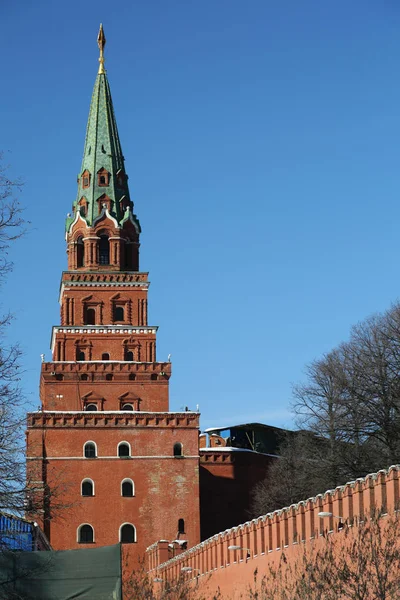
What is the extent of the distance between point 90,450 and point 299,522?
33.8m

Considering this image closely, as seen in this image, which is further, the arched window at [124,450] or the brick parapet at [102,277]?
the brick parapet at [102,277]

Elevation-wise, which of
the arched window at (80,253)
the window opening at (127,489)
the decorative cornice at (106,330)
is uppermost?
the arched window at (80,253)

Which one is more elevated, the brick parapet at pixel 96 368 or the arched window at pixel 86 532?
the brick parapet at pixel 96 368

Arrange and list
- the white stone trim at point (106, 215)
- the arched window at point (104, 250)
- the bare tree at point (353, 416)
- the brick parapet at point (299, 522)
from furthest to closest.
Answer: the arched window at point (104, 250), the white stone trim at point (106, 215), the bare tree at point (353, 416), the brick parapet at point (299, 522)

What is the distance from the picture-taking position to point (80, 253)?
74.9 metres

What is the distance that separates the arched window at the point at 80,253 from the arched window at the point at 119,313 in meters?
3.56

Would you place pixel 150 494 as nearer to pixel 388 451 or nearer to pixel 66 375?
pixel 66 375

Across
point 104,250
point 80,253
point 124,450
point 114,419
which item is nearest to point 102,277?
point 104,250

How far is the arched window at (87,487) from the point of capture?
6575 cm

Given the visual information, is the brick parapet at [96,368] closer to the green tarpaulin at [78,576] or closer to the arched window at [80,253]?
the arched window at [80,253]

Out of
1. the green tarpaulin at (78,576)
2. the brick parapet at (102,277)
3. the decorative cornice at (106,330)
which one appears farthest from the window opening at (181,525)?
the green tarpaulin at (78,576)

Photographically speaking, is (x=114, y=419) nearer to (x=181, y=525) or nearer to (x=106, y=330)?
(x=181, y=525)

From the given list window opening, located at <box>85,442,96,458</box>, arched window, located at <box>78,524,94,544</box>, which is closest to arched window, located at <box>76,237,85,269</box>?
window opening, located at <box>85,442,96,458</box>

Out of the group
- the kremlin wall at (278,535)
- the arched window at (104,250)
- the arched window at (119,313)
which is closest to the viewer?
the kremlin wall at (278,535)
